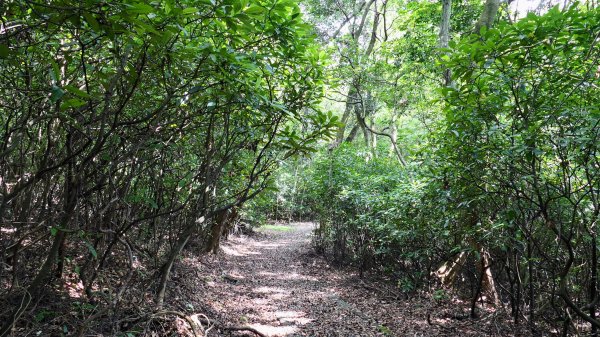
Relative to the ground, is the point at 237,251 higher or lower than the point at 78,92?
lower

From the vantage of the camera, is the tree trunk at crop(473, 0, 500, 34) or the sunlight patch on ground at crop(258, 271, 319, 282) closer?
the tree trunk at crop(473, 0, 500, 34)

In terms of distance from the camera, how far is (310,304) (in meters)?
6.95

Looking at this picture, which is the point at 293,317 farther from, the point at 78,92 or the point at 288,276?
the point at 78,92

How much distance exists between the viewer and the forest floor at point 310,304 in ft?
17.7

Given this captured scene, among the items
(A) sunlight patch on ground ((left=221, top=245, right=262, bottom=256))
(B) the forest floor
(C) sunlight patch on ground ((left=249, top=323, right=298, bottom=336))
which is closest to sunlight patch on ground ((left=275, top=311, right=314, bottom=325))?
(B) the forest floor

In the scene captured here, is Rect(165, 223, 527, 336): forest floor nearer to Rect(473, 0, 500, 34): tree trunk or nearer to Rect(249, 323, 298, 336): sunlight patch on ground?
Rect(249, 323, 298, 336): sunlight patch on ground

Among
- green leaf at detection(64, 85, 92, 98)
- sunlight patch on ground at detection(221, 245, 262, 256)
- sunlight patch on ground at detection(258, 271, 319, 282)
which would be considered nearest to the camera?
green leaf at detection(64, 85, 92, 98)

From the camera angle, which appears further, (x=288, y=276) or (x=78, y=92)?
(x=288, y=276)

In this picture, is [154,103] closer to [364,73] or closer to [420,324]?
[420,324]

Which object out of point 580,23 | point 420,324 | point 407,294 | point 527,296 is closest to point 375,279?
point 407,294

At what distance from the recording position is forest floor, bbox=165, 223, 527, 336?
541cm

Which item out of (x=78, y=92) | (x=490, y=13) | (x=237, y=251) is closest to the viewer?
(x=78, y=92)

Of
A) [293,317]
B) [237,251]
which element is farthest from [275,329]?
[237,251]

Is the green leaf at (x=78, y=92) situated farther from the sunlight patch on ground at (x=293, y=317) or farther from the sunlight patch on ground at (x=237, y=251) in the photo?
the sunlight patch on ground at (x=237, y=251)
